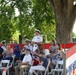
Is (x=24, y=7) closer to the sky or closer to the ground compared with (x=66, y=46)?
closer to the sky

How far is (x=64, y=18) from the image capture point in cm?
2072

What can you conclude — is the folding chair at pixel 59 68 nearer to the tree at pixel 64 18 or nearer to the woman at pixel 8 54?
the woman at pixel 8 54

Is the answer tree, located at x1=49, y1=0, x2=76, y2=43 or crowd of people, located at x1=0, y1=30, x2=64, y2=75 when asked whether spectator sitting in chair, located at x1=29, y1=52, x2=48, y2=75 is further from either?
tree, located at x1=49, y1=0, x2=76, y2=43

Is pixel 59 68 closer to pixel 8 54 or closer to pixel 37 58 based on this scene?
pixel 37 58

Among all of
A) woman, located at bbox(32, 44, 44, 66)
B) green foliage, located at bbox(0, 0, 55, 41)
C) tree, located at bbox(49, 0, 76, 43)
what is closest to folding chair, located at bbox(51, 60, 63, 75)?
woman, located at bbox(32, 44, 44, 66)

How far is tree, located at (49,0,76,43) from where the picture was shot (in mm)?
20656

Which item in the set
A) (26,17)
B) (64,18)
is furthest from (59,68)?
(26,17)

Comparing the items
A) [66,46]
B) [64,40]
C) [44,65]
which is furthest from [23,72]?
[64,40]

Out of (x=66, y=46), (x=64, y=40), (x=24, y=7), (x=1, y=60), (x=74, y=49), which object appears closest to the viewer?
(x=74, y=49)

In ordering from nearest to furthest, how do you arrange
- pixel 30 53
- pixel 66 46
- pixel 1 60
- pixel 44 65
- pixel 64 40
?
pixel 44 65, pixel 30 53, pixel 1 60, pixel 66 46, pixel 64 40

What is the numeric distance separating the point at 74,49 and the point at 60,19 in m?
14.4

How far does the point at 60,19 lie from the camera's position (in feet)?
67.9

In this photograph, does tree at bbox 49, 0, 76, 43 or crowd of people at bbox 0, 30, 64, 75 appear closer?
crowd of people at bbox 0, 30, 64, 75

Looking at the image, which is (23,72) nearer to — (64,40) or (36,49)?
(36,49)
